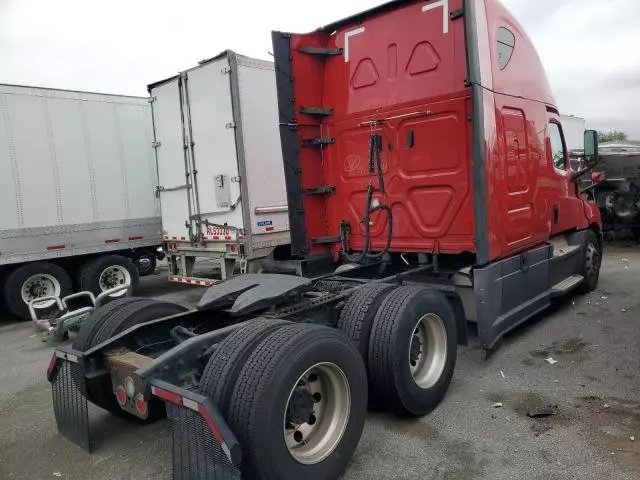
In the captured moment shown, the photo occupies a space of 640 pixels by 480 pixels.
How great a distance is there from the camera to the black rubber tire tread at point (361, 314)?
145 inches

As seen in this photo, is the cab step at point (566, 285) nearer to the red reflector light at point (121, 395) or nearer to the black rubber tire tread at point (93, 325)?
the black rubber tire tread at point (93, 325)

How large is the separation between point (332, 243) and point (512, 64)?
2.66m

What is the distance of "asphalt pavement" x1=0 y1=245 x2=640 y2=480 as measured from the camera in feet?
10.3

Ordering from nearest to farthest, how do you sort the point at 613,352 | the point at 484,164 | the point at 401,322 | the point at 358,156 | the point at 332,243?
1. the point at 401,322
2. the point at 484,164
3. the point at 613,352
4. the point at 358,156
5. the point at 332,243

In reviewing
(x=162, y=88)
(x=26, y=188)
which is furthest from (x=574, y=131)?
(x=26, y=188)

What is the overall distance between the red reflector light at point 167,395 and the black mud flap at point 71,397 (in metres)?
0.87

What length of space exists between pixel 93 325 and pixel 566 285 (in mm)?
5431

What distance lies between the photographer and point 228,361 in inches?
110

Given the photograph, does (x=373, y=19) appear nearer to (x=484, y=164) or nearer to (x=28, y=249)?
(x=484, y=164)

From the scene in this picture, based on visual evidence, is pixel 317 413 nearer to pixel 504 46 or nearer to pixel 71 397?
pixel 71 397

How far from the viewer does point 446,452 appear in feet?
10.9

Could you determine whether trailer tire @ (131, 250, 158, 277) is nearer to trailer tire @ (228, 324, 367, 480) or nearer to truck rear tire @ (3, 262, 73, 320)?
truck rear tire @ (3, 262, 73, 320)

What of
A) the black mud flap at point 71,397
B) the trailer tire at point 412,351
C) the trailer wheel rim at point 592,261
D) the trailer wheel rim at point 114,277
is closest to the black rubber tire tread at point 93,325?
the black mud flap at point 71,397

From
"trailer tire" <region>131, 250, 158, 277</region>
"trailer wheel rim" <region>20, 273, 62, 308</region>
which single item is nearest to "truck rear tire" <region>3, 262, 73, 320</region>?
"trailer wheel rim" <region>20, 273, 62, 308</region>
